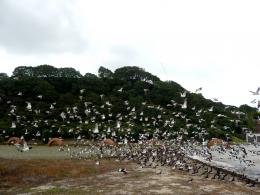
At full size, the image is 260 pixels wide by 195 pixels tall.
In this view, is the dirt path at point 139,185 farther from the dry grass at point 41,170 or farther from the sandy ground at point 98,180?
the dry grass at point 41,170

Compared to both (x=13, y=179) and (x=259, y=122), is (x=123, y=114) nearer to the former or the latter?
(x=259, y=122)

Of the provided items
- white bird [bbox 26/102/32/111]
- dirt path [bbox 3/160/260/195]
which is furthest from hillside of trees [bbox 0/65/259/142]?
dirt path [bbox 3/160/260/195]

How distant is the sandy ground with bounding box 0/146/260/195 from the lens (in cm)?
3206

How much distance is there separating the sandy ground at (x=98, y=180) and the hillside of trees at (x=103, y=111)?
96.9ft

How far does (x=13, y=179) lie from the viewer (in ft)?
125

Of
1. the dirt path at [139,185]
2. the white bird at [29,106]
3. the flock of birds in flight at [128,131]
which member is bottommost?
the dirt path at [139,185]

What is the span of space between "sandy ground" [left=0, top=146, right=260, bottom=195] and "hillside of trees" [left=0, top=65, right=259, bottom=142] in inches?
1162

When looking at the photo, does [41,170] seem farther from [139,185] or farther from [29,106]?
[29,106]

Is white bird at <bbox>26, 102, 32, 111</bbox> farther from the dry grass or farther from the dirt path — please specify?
the dirt path

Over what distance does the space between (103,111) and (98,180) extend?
55.5m

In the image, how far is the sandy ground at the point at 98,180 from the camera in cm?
3206

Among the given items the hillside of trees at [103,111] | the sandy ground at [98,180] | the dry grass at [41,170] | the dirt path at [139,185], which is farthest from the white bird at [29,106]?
the dirt path at [139,185]

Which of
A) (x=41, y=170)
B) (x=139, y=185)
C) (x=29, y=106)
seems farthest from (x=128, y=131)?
(x=139, y=185)

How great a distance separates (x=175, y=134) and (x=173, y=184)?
4074 cm
